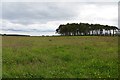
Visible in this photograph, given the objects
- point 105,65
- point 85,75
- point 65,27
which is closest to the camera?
point 85,75

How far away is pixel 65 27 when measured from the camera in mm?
102250

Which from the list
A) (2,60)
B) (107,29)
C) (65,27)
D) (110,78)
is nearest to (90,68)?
(110,78)

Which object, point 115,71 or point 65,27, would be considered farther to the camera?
point 65,27

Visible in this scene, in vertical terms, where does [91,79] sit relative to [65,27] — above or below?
below

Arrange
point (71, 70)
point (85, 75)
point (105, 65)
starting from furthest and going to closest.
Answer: point (105, 65)
point (71, 70)
point (85, 75)

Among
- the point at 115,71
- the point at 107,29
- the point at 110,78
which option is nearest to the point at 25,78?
the point at 110,78

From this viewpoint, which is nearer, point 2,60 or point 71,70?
point 71,70

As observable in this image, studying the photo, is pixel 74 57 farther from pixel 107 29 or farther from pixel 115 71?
pixel 107 29

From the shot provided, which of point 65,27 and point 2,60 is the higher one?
point 65,27

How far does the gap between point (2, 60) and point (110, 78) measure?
22.6 ft

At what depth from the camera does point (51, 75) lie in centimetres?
1111

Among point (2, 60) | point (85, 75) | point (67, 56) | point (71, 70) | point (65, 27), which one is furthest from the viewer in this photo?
point (65, 27)

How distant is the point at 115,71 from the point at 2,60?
6747 mm

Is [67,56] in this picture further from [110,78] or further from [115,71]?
[110,78]
